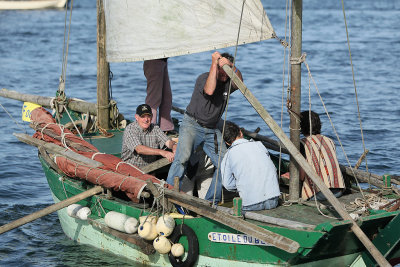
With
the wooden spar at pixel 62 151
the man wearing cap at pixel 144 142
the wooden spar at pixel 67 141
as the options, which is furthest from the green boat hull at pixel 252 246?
the man wearing cap at pixel 144 142

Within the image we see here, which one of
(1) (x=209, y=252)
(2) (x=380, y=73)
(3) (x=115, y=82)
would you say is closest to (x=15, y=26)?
(3) (x=115, y=82)

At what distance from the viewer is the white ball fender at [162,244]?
8.60m

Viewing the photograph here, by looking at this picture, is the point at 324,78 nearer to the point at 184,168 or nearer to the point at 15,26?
the point at 184,168

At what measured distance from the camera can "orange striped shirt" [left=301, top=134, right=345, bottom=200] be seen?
8688 mm

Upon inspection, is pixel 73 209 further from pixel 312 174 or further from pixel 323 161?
pixel 312 174

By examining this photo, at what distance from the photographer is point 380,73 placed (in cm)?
2714

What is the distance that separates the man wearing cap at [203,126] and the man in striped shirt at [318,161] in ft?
3.63

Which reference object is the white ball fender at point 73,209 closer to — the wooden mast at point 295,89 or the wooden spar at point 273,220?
the wooden spar at point 273,220

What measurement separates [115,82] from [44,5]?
3105 centimetres

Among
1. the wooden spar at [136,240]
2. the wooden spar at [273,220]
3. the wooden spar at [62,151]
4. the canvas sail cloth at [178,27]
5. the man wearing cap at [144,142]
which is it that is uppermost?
the canvas sail cloth at [178,27]

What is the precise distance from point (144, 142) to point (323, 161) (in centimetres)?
279

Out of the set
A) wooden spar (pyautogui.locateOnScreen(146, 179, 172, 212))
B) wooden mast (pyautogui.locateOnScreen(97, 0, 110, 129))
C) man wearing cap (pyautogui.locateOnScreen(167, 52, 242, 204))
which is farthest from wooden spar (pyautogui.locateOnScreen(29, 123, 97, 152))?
wooden spar (pyautogui.locateOnScreen(146, 179, 172, 212))

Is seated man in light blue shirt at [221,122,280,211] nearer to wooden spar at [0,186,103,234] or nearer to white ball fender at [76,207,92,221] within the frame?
wooden spar at [0,186,103,234]

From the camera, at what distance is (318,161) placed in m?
8.69
